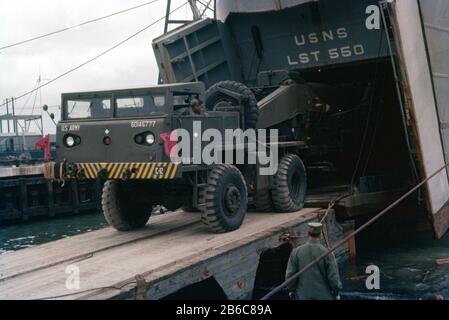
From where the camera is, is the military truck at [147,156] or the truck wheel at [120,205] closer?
the military truck at [147,156]

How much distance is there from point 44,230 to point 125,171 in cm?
1184

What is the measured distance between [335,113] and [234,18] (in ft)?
13.2

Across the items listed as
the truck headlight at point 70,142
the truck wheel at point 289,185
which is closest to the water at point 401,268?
the truck wheel at point 289,185

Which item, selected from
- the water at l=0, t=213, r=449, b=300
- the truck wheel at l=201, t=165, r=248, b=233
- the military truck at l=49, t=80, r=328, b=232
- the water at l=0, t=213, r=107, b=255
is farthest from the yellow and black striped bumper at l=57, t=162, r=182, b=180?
the water at l=0, t=213, r=107, b=255

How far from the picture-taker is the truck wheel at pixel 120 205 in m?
8.86

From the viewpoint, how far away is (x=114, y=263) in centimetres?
663

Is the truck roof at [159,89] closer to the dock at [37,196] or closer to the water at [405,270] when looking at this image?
the water at [405,270]

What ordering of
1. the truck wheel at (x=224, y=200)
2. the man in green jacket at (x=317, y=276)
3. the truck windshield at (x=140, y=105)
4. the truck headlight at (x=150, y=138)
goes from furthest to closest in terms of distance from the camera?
the truck wheel at (x=224, y=200), the truck windshield at (x=140, y=105), the truck headlight at (x=150, y=138), the man in green jacket at (x=317, y=276)

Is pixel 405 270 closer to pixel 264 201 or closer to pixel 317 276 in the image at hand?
pixel 264 201

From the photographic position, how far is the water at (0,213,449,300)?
9102 mm

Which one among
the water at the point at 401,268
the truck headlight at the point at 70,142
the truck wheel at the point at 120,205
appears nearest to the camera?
the truck headlight at the point at 70,142

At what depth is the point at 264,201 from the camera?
10.2 m

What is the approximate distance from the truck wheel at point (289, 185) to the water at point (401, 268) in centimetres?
184
